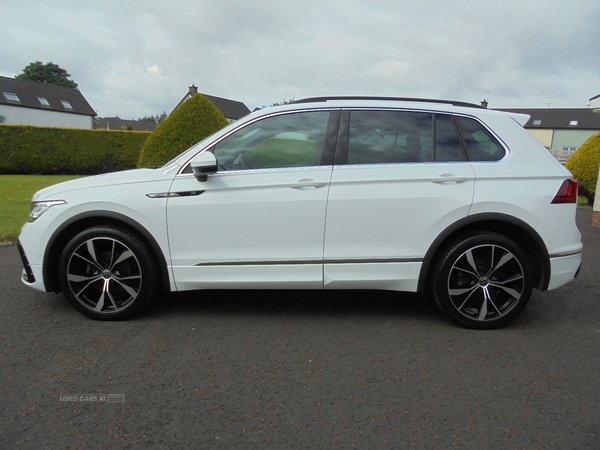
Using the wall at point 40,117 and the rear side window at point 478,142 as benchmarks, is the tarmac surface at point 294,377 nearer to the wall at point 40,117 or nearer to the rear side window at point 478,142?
the rear side window at point 478,142

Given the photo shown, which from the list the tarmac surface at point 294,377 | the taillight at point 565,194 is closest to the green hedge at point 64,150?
the tarmac surface at point 294,377

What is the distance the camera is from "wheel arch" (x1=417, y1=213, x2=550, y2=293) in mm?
3719

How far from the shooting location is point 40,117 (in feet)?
161

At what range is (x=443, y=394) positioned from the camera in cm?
282

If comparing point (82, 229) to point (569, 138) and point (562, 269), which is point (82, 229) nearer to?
point (562, 269)

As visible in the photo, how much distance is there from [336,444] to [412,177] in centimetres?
216

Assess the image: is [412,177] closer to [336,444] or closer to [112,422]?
[336,444]

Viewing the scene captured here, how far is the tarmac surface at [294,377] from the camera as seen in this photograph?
2420mm

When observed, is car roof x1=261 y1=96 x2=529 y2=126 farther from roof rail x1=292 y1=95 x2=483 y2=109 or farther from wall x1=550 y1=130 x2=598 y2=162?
wall x1=550 y1=130 x2=598 y2=162

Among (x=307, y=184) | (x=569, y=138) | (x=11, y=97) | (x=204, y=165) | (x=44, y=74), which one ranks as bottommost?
(x=569, y=138)

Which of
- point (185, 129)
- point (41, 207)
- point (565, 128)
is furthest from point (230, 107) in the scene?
point (41, 207)

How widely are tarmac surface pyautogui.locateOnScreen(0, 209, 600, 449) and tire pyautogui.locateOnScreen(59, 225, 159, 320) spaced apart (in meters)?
0.15

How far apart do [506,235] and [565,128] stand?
243ft

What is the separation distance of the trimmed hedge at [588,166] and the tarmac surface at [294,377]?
10.9m
